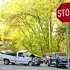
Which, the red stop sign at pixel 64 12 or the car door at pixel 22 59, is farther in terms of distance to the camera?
the car door at pixel 22 59

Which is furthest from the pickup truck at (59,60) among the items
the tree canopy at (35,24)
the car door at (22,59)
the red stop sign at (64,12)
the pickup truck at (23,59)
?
the red stop sign at (64,12)

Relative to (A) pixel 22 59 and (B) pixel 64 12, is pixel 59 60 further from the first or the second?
(B) pixel 64 12

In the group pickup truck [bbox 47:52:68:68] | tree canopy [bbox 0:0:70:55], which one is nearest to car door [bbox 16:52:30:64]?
pickup truck [bbox 47:52:68:68]

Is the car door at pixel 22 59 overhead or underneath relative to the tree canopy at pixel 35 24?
underneath

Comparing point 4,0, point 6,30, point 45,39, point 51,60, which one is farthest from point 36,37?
point 51,60

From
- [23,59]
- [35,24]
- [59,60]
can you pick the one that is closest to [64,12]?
[59,60]

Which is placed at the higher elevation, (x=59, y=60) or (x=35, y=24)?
(x=35, y=24)

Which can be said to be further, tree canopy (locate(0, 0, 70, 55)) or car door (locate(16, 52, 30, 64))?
tree canopy (locate(0, 0, 70, 55))

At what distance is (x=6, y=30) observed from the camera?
4466 centimetres

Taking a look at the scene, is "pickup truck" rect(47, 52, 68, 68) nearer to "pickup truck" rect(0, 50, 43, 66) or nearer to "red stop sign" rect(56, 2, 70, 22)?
"pickup truck" rect(0, 50, 43, 66)

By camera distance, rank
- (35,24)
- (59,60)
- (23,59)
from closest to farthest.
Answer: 1. (59,60)
2. (23,59)
3. (35,24)

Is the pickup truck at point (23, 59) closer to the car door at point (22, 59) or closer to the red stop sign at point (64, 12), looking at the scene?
the car door at point (22, 59)

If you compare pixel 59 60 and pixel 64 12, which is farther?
pixel 59 60

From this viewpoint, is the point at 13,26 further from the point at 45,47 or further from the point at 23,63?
the point at 23,63
